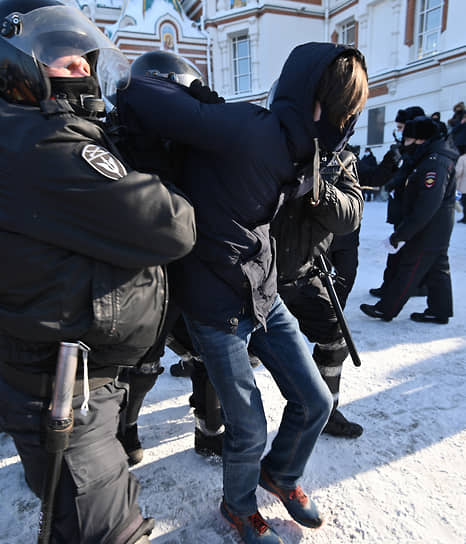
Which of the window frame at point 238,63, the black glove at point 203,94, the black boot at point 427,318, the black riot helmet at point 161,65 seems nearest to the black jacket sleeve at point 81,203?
the black glove at point 203,94

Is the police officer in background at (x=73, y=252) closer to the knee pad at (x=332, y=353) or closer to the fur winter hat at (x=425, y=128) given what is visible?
the knee pad at (x=332, y=353)

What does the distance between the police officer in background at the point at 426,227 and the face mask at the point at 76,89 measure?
3114mm

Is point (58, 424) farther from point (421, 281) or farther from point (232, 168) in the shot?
point (421, 281)

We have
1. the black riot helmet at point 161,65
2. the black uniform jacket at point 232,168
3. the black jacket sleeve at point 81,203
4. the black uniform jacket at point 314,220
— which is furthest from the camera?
the black riot helmet at point 161,65

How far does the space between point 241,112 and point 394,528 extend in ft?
5.84

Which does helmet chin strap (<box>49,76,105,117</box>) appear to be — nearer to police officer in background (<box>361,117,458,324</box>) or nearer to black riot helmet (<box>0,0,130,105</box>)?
black riot helmet (<box>0,0,130,105</box>)

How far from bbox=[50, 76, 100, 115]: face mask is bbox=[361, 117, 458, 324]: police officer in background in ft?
10.2

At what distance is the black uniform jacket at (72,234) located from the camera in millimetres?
929

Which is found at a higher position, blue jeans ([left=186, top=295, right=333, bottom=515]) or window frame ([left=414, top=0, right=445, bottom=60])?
window frame ([left=414, top=0, right=445, bottom=60])

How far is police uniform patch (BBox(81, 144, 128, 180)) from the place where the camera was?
955 mm

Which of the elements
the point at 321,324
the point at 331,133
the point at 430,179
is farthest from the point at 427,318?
the point at 331,133

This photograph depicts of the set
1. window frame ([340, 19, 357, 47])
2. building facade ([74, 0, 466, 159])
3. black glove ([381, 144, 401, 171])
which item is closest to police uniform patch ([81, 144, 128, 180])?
black glove ([381, 144, 401, 171])

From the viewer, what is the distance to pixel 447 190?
11.7ft

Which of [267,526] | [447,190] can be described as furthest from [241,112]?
[447,190]
